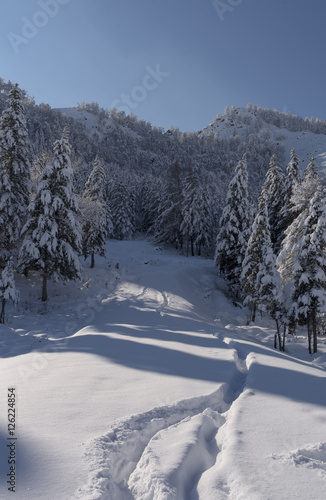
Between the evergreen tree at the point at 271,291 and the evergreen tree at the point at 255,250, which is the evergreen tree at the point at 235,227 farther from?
the evergreen tree at the point at 271,291

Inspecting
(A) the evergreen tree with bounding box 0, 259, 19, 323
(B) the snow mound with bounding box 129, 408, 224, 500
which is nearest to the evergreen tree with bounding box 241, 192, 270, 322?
(A) the evergreen tree with bounding box 0, 259, 19, 323

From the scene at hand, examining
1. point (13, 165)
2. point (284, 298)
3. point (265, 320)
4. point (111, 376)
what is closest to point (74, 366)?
point (111, 376)

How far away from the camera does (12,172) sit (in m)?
22.2

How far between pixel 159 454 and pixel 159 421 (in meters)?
0.89

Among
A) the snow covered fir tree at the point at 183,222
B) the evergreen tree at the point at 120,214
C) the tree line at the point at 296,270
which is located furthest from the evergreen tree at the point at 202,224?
the tree line at the point at 296,270

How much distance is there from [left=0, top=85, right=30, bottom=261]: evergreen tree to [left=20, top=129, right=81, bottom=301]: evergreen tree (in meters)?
2.13

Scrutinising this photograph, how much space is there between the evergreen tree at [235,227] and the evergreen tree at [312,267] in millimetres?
12475

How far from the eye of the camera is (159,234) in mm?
49125

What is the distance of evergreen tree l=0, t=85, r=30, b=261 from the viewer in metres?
21.2

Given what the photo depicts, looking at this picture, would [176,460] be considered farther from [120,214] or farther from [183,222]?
[120,214]

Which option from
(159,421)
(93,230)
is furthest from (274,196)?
(159,421)

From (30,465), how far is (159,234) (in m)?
46.1

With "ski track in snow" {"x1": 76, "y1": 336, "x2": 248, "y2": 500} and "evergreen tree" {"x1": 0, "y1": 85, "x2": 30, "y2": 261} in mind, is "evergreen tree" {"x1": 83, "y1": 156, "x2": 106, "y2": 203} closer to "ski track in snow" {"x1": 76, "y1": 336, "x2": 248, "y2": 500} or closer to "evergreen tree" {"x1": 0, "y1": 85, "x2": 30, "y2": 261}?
"evergreen tree" {"x1": 0, "y1": 85, "x2": 30, "y2": 261}

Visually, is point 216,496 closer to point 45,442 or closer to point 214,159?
point 45,442
